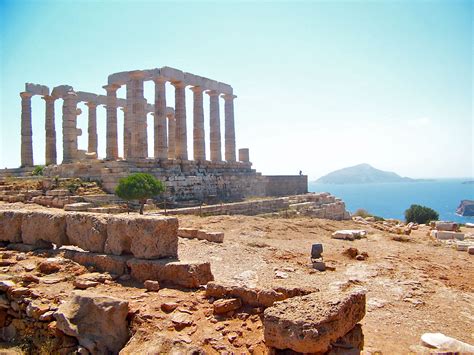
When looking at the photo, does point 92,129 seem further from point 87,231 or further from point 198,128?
point 87,231

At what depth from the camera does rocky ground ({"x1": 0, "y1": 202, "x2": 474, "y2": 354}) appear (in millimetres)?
5816

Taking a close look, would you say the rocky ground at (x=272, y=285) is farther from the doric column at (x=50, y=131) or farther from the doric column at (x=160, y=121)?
the doric column at (x=50, y=131)

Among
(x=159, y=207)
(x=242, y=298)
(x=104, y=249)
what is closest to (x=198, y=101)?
(x=159, y=207)

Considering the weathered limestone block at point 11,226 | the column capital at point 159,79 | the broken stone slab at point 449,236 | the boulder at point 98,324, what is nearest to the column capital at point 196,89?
the column capital at point 159,79

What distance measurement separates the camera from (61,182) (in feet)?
72.7

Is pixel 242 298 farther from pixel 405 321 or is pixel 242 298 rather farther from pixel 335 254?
pixel 335 254

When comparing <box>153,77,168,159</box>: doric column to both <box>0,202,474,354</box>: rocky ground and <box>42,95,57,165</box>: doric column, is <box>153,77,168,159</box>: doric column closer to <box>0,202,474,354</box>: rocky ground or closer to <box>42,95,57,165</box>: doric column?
<box>42,95,57,165</box>: doric column

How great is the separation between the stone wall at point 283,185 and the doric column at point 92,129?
14.2 m

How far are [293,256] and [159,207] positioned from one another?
39.7ft

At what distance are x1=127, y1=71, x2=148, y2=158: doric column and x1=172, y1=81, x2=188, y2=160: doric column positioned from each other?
267 cm

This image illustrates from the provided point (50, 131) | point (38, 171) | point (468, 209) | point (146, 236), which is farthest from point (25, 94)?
point (468, 209)

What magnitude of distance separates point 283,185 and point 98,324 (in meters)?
28.0

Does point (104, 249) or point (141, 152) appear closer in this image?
point (104, 249)

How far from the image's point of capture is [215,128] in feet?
106
